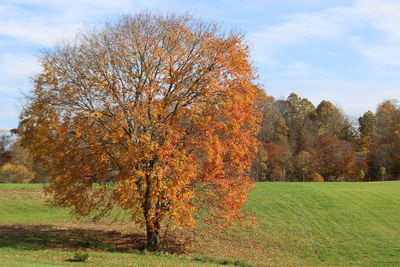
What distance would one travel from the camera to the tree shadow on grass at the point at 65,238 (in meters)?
20.5

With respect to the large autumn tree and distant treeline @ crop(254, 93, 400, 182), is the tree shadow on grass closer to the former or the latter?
the large autumn tree

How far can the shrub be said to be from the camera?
2437 inches

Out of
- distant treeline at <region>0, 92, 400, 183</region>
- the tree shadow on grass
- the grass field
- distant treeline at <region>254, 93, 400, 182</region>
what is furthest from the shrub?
the tree shadow on grass

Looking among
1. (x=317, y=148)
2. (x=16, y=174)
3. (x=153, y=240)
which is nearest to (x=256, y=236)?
(x=153, y=240)

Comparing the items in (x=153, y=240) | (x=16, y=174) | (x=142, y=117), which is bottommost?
(x=153, y=240)

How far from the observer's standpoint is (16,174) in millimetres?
61906

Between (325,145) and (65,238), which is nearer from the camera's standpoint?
(65,238)

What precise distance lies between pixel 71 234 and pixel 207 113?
11.3 metres

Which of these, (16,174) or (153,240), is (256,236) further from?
(16,174)

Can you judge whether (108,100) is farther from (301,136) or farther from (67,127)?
(301,136)

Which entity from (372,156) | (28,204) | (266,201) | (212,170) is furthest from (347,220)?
(372,156)

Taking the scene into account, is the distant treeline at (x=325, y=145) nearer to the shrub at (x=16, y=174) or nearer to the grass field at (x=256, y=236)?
the grass field at (x=256, y=236)

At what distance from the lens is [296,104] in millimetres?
83125

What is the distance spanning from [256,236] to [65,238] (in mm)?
11803
